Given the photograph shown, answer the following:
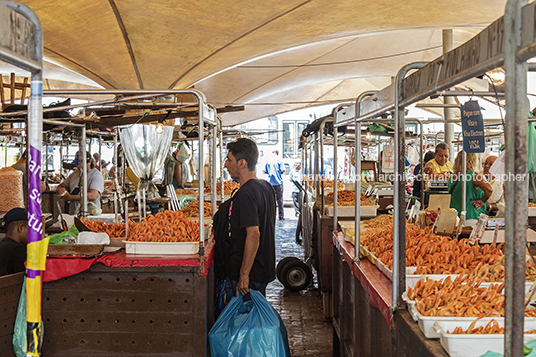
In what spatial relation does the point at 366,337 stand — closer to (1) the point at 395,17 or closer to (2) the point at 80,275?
(2) the point at 80,275

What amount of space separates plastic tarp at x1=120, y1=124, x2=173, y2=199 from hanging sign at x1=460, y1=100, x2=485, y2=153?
13.4ft

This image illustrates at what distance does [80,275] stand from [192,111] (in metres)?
2.04

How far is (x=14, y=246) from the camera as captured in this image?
10.7 feet

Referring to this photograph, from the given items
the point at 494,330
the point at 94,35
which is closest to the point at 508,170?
the point at 494,330

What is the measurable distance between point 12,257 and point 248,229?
1776 mm

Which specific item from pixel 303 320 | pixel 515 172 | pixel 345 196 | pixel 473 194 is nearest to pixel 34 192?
pixel 515 172

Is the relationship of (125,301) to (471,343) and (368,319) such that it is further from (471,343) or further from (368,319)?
(471,343)

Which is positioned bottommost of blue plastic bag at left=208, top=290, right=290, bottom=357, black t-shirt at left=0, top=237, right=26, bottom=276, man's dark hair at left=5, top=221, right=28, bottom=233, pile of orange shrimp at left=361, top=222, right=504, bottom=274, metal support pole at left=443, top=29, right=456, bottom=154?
blue plastic bag at left=208, top=290, right=290, bottom=357

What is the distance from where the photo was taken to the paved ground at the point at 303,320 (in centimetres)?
430

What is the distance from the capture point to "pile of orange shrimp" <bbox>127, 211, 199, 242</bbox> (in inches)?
129

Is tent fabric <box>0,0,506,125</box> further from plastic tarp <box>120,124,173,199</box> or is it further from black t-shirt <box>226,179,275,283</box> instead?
black t-shirt <box>226,179,275,283</box>

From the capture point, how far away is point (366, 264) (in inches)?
117

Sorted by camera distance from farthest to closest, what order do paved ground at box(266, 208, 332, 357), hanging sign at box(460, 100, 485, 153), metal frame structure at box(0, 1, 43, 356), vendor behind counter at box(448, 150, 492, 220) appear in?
vendor behind counter at box(448, 150, 492, 220), paved ground at box(266, 208, 332, 357), hanging sign at box(460, 100, 485, 153), metal frame structure at box(0, 1, 43, 356)

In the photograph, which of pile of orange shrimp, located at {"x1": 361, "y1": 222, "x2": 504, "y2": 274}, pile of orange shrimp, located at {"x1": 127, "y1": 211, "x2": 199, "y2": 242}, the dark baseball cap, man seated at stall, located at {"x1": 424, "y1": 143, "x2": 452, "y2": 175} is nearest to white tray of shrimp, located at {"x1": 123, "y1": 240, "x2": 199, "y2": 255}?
pile of orange shrimp, located at {"x1": 127, "y1": 211, "x2": 199, "y2": 242}
